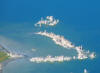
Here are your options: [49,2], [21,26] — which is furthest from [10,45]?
[49,2]

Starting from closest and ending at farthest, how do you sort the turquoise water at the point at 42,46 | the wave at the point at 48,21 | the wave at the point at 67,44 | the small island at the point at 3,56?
the turquoise water at the point at 42,46 < the small island at the point at 3,56 < the wave at the point at 67,44 < the wave at the point at 48,21

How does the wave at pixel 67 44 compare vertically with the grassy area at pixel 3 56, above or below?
above

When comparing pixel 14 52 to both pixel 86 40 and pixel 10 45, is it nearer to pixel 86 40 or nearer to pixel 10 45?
pixel 10 45

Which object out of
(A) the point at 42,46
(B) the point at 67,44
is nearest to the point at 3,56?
(A) the point at 42,46

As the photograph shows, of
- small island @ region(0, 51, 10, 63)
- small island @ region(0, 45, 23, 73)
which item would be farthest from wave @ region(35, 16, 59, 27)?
small island @ region(0, 51, 10, 63)

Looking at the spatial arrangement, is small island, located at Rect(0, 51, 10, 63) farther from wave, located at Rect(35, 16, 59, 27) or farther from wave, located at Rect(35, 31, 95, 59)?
wave, located at Rect(35, 16, 59, 27)

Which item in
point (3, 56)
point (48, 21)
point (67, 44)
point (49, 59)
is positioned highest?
point (48, 21)

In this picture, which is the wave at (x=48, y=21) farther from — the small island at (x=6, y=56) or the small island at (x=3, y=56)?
the small island at (x=3, y=56)

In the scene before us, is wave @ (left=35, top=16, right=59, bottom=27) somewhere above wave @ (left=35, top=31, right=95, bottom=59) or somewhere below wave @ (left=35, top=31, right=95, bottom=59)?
above

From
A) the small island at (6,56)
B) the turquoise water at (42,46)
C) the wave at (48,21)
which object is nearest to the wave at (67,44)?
the turquoise water at (42,46)

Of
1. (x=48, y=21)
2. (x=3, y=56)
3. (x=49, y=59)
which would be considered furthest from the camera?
(x=48, y=21)

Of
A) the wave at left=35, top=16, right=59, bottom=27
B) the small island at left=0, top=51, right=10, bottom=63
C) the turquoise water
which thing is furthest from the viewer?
the wave at left=35, top=16, right=59, bottom=27

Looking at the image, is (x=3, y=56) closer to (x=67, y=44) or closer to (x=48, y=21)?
(x=67, y=44)
